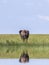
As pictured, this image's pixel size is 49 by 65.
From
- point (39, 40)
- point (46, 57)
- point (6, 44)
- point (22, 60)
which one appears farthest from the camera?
point (39, 40)

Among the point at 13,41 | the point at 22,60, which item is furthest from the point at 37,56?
the point at 13,41

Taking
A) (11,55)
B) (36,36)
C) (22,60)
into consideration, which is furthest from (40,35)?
(22,60)

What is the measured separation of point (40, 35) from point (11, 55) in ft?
40.1

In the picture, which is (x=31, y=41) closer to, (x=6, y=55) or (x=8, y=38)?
(x=8, y=38)

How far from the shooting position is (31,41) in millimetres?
37719

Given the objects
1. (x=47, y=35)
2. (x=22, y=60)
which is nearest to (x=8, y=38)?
(x=47, y=35)

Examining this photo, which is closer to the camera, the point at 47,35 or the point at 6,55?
the point at 6,55

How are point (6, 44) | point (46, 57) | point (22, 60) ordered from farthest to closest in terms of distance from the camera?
point (6, 44) → point (46, 57) → point (22, 60)

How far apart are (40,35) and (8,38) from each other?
113 inches

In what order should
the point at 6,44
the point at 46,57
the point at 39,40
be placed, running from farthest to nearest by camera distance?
the point at 39,40
the point at 6,44
the point at 46,57

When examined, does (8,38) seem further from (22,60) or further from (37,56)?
(22,60)

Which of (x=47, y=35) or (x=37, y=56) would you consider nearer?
(x=37, y=56)

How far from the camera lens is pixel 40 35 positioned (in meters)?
39.2

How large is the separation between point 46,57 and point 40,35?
1324 centimetres
